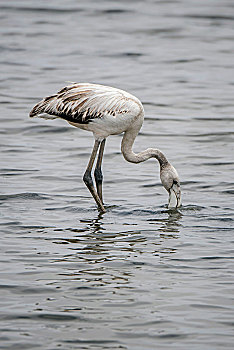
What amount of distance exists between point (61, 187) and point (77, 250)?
9.45ft

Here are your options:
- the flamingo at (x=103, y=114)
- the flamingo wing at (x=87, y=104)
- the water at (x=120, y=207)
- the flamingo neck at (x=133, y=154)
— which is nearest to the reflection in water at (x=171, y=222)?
the water at (x=120, y=207)

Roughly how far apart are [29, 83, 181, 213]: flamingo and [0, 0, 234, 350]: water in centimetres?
35

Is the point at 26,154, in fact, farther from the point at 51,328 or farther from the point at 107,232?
the point at 51,328

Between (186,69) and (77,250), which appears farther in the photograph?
(186,69)

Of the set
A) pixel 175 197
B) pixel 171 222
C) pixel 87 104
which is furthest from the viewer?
pixel 175 197

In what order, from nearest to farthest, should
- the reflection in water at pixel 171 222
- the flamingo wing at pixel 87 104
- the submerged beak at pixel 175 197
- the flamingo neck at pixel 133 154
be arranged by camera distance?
the reflection in water at pixel 171 222, the flamingo wing at pixel 87 104, the submerged beak at pixel 175 197, the flamingo neck at pixel 133 154

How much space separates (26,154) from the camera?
1299 cm

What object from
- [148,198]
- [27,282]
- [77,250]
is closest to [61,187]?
[148,198]

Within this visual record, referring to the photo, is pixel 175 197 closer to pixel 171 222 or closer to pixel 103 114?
pixel 171 222

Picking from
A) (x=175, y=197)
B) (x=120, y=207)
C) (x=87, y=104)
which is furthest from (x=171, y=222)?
(x=87, y=104)

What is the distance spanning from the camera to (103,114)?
994 centimetres

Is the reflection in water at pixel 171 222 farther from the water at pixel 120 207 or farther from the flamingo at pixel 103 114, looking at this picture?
the flamingo at pixel 103 114

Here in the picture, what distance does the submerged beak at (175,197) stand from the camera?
10227 mm

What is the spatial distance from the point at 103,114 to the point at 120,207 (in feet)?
4.11
